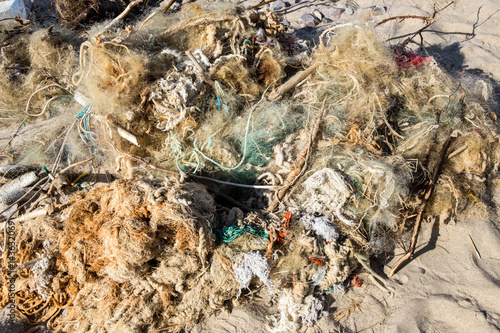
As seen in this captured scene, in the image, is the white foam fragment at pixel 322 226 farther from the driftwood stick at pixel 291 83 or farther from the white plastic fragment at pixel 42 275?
the white plastic fragment at pixel 42 275

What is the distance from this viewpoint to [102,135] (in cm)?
319

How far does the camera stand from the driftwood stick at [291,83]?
330 centimetres

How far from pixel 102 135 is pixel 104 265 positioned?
4.36 feet

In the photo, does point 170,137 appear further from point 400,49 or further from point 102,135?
point 400,49

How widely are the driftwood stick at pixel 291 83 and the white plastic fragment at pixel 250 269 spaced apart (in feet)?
5.37

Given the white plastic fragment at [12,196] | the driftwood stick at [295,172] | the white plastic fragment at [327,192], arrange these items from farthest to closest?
1. the white plastic fragment at [12,196]
2. the driftwood stick at [295,172]
3. the white plastic fragment at [327,192]

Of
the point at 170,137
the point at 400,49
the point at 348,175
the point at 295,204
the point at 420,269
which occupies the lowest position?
the point at 420,269

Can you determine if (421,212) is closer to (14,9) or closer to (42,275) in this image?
(42,275)

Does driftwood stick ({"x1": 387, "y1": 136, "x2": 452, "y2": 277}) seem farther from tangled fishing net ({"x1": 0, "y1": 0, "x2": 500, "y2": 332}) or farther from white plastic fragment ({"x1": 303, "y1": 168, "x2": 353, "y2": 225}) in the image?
white plastic fragment ({"x1": 303, "y1": 168, "x2": 353, "y2": 225})

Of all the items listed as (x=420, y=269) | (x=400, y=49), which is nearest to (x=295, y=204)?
(x=420, y=269)

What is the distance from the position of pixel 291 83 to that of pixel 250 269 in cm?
198

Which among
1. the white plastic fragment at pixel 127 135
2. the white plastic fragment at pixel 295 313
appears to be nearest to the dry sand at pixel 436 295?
the white plastic fragment at pixel 295 313

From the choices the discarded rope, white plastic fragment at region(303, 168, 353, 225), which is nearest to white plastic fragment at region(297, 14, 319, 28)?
white plastic fragment at region(303, 168, 353, 225)

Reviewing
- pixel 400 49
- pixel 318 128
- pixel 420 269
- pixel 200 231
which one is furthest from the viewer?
pixel 400 49
